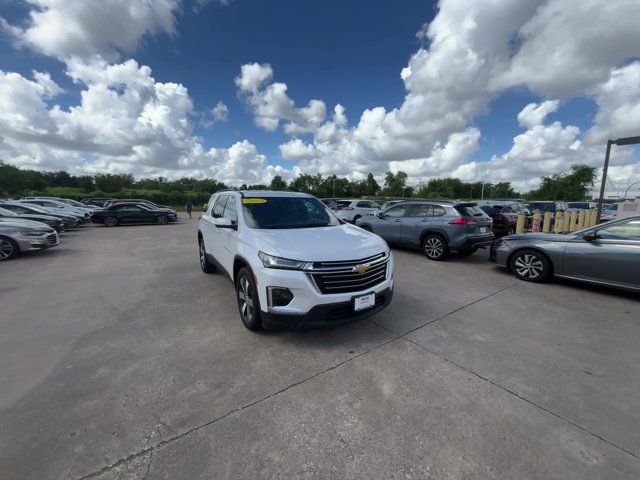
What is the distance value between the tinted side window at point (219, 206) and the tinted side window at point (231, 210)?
0.23 m

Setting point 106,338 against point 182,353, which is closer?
point 182,353

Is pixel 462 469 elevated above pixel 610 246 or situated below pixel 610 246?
below

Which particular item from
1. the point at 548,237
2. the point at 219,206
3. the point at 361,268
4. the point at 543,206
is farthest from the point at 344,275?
the point at 543,206

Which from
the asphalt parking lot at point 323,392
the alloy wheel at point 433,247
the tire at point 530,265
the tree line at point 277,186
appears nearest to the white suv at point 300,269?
the asphalt parking lot at point 323,392

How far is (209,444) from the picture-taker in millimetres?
1971

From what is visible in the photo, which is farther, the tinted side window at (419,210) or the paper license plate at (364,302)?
the tinted side window at (419,210)

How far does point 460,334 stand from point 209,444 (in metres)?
2.93

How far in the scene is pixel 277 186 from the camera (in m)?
82.1

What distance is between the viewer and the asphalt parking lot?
1856 mm

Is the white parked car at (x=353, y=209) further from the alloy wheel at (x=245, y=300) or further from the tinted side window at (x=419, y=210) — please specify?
the alloy wheel at (x=245, y=300)

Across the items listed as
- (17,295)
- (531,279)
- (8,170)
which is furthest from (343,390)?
(8,170)

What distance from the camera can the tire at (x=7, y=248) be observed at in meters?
7.37

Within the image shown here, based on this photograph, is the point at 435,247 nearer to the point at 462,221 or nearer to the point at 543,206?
the point at 462,221

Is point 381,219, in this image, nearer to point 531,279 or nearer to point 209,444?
point 531,279
